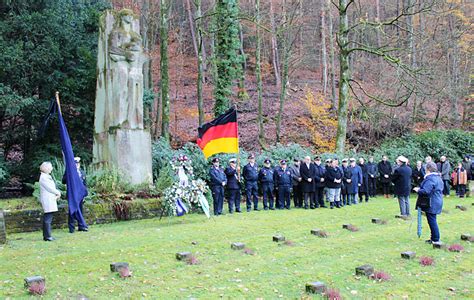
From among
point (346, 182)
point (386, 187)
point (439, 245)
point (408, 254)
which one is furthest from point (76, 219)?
point (386, 187)

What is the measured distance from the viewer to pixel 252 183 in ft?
52.5

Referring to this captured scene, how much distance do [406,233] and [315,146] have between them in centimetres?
1964

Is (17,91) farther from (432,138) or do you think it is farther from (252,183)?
(432,138)

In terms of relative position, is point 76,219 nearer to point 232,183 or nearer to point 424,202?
point 232,183

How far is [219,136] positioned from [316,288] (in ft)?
25.1

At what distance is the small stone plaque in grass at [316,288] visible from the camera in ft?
21.7

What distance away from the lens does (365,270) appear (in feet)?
24.7

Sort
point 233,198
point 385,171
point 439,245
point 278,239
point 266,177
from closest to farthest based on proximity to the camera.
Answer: point 439,245, point 278,239, point 233,198, point 266,177, point 385,171

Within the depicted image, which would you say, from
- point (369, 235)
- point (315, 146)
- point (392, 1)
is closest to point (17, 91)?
point (369, 235)

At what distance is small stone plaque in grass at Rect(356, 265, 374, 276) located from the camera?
7.51m

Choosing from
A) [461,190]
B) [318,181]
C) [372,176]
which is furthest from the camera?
[372,176]

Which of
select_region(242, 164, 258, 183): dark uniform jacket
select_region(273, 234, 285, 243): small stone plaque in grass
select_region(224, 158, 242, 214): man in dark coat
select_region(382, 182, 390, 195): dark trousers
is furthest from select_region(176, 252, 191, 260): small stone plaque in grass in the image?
select_region(382, 182, 390, 195): dark trousers

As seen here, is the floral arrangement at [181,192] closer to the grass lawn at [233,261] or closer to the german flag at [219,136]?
the grass lawn at [233,261]

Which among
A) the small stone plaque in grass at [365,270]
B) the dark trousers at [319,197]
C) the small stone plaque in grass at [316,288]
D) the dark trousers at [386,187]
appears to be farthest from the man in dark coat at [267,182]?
the small stone plaque in grass at [316,288]
